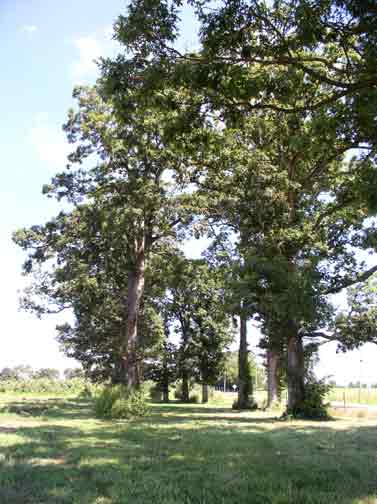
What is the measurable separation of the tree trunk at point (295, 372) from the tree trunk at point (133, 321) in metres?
6.96

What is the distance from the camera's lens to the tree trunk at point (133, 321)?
2109 centimetres

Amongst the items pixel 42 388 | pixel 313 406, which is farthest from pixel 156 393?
pixel 313 406

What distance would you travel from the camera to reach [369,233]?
18172 mm

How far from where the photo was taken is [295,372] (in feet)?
65.7

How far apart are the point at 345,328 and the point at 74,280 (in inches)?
555

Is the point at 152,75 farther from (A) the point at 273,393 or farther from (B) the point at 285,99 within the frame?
(A) the point at 273,393

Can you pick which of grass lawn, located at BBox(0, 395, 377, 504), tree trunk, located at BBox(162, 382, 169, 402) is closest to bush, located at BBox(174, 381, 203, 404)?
tree trunk, located at BBox(162, 382, 169, 402)

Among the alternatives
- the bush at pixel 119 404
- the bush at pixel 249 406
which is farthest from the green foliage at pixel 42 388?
the bush at pixel 119 404

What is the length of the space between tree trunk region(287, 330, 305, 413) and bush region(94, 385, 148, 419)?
20.7 feet

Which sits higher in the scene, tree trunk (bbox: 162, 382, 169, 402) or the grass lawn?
the grass lawn

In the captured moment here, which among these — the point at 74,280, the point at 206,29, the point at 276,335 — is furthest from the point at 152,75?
the point at 74,280

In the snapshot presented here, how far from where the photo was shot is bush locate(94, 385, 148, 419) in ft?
59.1

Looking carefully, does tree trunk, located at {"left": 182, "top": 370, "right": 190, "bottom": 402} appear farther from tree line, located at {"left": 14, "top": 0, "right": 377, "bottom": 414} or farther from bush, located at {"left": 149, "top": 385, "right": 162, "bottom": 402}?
tree line, located at {"left": 14, "top": 0, "right": 377, "bottom": 414}

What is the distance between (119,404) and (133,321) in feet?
14.6
